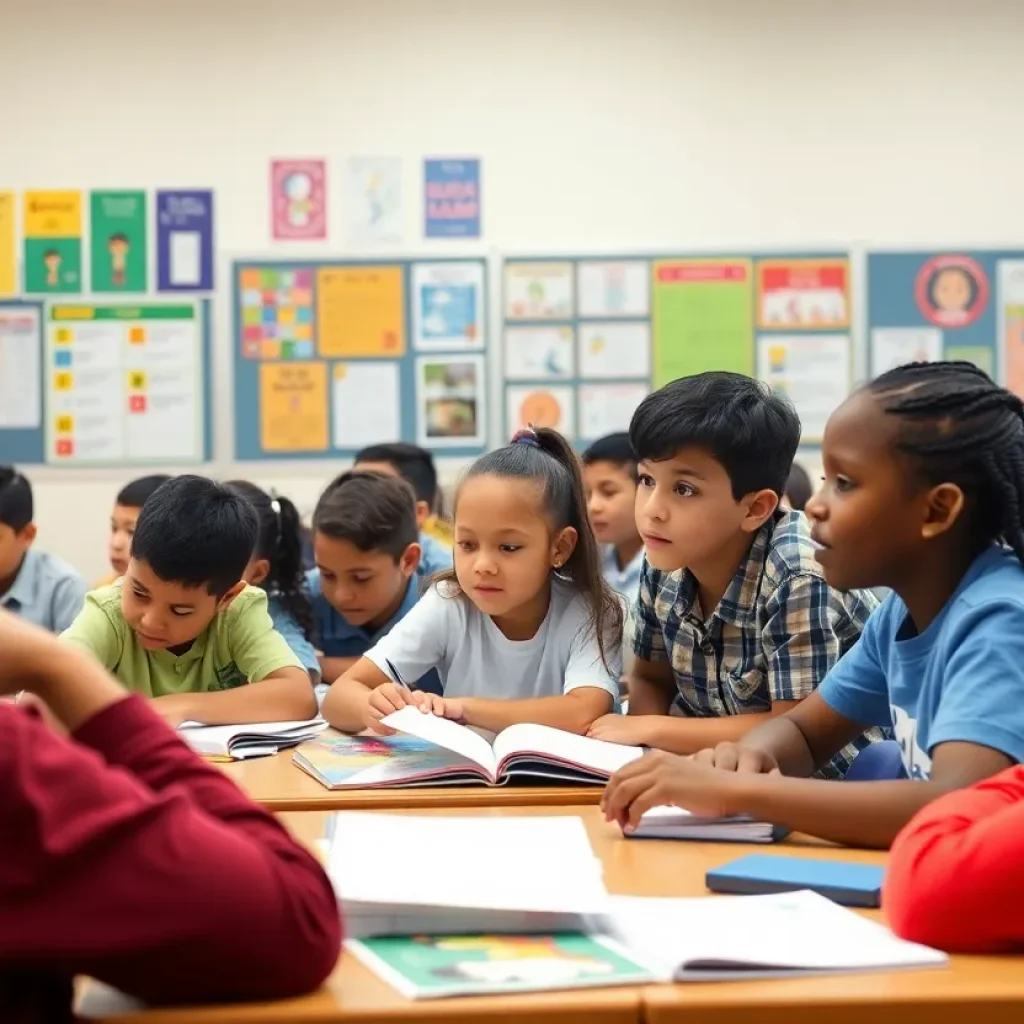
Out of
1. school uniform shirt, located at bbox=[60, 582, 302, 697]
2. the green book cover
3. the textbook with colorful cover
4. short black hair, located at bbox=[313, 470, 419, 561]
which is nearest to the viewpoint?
the green book cover

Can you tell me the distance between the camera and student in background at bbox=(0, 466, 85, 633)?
3.31m

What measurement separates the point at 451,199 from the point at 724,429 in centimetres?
267

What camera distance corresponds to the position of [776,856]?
3.90 feet

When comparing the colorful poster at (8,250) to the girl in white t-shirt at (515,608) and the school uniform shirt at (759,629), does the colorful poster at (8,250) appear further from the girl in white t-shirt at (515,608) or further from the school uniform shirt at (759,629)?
the school uniform shirt at (759,629)

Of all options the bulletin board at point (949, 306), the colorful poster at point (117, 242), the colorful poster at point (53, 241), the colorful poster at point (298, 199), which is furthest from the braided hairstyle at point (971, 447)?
the colorful poster at point (53, 241)

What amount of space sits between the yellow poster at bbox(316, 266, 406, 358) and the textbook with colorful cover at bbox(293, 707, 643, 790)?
2.73 metres

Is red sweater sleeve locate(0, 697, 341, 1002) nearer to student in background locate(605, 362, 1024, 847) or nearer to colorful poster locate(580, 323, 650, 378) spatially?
student in background locate(605, 362, 1024, 847)

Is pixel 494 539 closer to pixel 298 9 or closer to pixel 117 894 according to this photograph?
pixel 117 894

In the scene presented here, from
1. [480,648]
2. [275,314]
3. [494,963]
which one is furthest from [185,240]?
[494,963]

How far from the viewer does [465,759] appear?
1.66m

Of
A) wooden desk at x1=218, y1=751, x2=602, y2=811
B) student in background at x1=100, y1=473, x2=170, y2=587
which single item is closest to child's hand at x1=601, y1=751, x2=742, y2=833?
wooden desk at x1=218, y1=751, x2=602, y2=811

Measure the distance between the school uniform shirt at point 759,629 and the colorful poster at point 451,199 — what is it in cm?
250

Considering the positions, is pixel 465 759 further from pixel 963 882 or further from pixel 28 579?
pixel 28 579

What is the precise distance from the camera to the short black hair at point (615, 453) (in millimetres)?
3566
